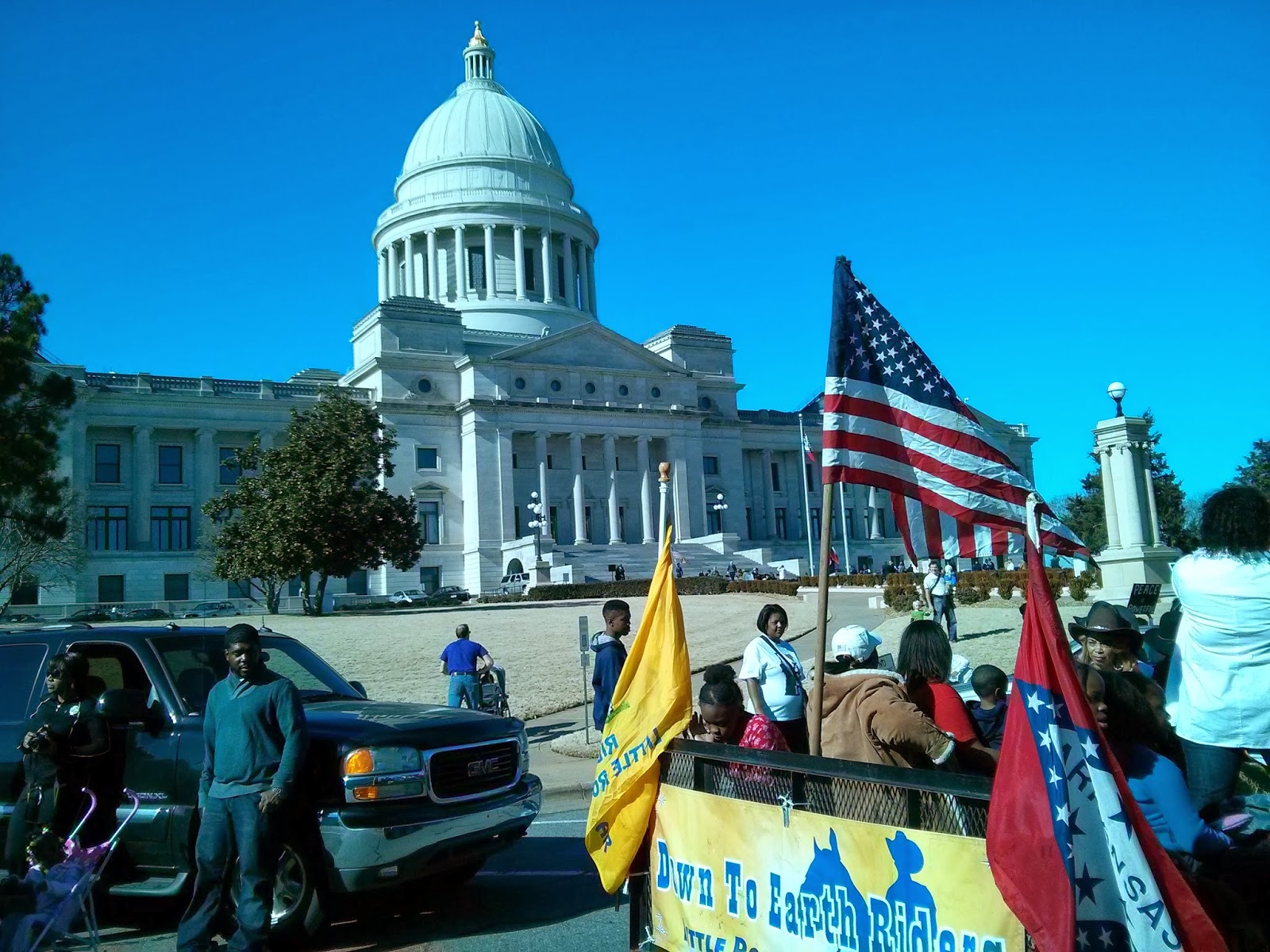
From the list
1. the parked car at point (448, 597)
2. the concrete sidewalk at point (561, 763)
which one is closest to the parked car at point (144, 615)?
the parked car at point (448, 597)

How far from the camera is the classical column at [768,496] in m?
79.5

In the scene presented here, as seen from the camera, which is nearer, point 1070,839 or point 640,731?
point 1070,839

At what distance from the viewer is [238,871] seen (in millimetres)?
6000

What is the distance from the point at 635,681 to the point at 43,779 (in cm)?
386

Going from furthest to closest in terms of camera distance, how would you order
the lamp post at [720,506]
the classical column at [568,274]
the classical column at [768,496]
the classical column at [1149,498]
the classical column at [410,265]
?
the classical column at [568,274] → the classical column at [410,265] → the classical column at [768,496] → the lamp post at [720,506] → the classical column at [1149,498]

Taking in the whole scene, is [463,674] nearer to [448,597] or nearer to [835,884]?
[835,884]

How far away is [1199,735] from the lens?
4.83 meters

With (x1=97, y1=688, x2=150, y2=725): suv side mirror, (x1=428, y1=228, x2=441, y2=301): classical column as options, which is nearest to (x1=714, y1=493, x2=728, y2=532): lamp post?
(x1=428, y1=228, x2=441, y2=301): classical column

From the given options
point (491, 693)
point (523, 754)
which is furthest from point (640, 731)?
point (491, 693)

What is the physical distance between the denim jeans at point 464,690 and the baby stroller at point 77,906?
7.39 m

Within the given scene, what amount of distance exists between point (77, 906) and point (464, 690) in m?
8.32

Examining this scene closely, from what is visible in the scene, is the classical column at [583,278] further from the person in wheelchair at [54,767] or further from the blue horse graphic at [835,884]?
the blue horse graphic at [835,884]

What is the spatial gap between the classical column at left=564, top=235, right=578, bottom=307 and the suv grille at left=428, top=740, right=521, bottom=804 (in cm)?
7476

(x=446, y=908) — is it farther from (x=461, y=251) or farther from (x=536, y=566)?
(x=461, y=251)
